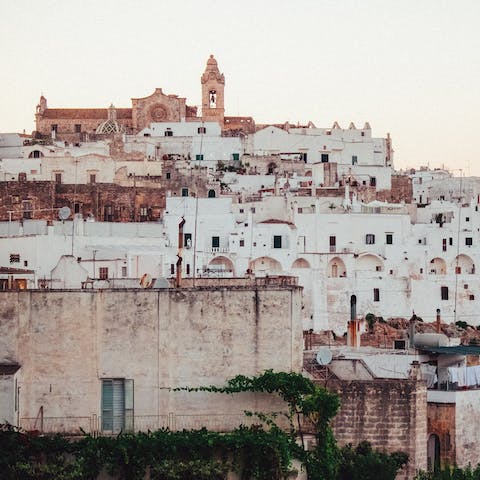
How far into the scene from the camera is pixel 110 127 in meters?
64.6

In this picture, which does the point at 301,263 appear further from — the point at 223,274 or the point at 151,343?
the point at 151,343

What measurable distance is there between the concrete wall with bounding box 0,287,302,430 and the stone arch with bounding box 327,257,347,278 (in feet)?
94.1

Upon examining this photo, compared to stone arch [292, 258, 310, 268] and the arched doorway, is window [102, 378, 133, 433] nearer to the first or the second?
the arched doorway

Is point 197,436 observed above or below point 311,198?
below

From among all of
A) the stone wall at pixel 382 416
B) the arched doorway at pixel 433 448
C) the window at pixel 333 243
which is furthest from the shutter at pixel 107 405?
the window at pixel 333 243

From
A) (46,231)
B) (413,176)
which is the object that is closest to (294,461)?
(46,231)

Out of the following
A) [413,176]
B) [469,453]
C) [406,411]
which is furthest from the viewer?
[413,176]

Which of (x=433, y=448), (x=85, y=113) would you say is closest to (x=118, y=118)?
(x=85, y=113)

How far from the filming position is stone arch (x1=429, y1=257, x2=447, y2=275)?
162ft

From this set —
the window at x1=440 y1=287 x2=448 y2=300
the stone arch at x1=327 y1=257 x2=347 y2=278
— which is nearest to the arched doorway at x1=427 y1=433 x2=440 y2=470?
the stone arch at x1=327 y1=257 x2=347 y2=278

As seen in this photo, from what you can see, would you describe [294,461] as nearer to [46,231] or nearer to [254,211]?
[46,231]

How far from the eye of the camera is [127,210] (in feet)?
162

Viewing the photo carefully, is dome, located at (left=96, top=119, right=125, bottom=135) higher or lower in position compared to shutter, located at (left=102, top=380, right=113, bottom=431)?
higher

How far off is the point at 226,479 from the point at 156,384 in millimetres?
1778
